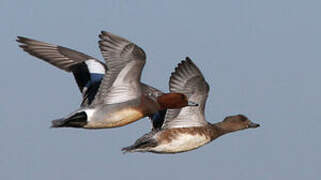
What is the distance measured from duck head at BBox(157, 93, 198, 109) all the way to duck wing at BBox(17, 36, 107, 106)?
4.13ft

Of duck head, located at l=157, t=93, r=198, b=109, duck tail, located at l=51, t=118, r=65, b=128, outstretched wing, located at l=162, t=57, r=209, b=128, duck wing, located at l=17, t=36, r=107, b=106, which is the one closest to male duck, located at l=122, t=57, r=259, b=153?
outstretched wing, located at l=162, t=57, r=209, b=128

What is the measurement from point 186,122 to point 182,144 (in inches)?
20.5

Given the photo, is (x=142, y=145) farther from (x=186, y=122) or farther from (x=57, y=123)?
(x=57, y=123)

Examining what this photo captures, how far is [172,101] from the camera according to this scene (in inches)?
499

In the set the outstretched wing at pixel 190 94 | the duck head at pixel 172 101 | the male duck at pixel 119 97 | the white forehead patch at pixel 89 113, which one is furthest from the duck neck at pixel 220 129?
the white forehead patch at pixel 89 113

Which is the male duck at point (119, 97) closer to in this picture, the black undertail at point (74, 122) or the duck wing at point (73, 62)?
the black undertail at point (74, 122)

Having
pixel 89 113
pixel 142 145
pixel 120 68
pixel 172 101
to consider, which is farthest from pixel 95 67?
pixel 120 68

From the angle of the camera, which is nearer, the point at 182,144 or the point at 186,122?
the point at 182,144

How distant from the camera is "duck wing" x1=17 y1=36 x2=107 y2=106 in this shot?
1346cm

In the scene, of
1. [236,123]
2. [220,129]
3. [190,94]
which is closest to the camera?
[190,94]

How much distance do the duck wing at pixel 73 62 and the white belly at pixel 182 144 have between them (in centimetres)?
154

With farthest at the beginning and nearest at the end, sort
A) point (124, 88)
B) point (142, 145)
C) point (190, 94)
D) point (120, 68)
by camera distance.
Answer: point (190, 94) → point (142, 145) → point (124, 88) → point (120, 68)

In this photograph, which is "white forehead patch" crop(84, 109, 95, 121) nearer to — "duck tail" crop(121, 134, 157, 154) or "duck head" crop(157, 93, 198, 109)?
"duck tail" crop(121, 134, 157, 154)

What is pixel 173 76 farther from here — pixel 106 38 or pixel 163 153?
pixel 106 38
